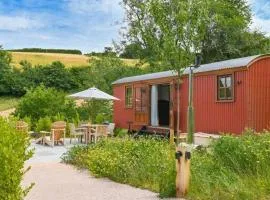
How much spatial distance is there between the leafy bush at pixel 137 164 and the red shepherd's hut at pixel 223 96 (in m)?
4.50

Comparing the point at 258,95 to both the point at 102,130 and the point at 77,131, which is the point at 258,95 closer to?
the point at 102,130

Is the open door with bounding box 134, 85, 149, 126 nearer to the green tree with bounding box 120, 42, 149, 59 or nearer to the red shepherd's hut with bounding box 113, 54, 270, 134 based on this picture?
the red shepherd's hut with bounding box 113, 54, 270, 134

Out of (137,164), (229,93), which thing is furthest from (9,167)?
(229,93)

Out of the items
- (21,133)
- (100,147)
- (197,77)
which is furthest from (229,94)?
(21,133)

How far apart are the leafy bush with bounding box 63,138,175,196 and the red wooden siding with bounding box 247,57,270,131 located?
4.58 metres

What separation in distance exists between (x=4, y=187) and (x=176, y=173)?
3.05 metres

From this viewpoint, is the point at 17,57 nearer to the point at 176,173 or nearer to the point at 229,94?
the point at 229,94

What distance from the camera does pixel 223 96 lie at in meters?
14.8

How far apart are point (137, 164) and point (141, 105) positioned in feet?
38.9

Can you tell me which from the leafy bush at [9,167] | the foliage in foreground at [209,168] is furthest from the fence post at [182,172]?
the leafy bush at [9,167]

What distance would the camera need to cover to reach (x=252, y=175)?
6996 millimetres

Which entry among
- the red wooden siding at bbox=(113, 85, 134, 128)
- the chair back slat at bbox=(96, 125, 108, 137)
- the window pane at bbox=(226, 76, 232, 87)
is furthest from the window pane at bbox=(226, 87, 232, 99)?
the red wooden siding at bbox=(113, 85, 134, 128)

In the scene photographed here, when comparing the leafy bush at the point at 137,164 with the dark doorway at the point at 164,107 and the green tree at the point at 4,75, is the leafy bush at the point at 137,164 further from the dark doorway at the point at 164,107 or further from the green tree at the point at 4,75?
Answer: the green tree at the point at 4,75

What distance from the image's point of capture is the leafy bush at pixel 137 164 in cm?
745
